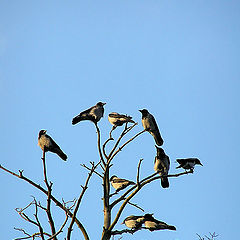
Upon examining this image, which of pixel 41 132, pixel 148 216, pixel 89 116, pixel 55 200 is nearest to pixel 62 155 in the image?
pixel 41 132

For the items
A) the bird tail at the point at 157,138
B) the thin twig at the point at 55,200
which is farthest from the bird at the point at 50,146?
the bird tail at the point at 157,138

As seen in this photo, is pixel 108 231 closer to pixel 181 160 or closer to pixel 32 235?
pixel 32 235

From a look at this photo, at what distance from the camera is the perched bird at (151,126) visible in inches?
323

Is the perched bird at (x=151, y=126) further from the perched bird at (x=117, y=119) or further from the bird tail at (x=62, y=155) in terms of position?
the bird tail at (x=62, y=155)

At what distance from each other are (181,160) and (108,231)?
317 cm

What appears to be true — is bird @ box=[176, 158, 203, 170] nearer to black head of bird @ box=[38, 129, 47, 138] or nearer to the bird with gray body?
the bird with gray body

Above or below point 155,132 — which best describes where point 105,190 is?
below

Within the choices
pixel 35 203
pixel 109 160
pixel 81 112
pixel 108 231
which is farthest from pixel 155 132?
pixel 35 203

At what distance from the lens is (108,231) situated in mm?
5531

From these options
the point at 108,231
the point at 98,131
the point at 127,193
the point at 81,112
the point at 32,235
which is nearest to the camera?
the point at 32,235

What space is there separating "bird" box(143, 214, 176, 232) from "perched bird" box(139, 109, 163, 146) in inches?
68.9

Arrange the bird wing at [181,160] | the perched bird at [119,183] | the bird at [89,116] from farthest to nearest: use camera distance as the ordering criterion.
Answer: the perched bird at [119,183]
the bird wing at [181,160]
the bird at [89,116]

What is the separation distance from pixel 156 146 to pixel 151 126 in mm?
569

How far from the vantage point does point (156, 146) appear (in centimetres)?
865
